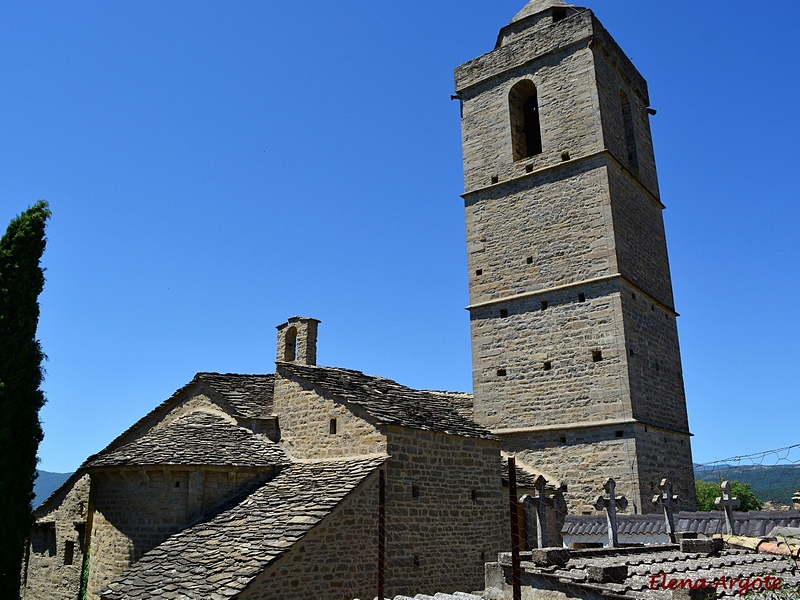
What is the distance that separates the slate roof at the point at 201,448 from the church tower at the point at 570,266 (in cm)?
702

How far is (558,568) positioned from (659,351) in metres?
12.0

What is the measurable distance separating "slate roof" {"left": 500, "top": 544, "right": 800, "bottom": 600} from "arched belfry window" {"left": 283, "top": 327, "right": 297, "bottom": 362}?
9389 mm

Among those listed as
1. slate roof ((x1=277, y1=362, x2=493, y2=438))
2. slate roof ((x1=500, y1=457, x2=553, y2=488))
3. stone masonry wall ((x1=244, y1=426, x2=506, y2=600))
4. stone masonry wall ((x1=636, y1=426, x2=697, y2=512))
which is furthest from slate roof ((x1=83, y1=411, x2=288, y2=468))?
stone masonry wall ((x1=636, y1=426, x2=697, y2=512))

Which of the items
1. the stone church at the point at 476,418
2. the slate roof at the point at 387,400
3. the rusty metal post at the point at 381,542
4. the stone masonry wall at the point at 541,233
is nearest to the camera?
the rusty metal post at the point at 381,542

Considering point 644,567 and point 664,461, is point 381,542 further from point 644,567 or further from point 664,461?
point 664,461

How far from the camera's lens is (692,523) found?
42.4 feet

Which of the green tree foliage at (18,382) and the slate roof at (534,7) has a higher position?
the slate roof at (534,7)

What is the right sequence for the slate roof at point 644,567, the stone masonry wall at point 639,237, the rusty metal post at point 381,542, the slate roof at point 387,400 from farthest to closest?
the stone masonry wall at point 639,237, the slate roof at point 387,400, the rusty metal post at point 381,542, the slate roof at point 644,567

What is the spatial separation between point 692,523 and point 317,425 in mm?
7457

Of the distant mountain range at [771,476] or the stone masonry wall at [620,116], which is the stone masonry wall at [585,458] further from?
the stone masonry wall at [620,116]

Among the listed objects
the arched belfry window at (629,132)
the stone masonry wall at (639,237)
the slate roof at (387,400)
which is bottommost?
the slate roof at (387,400)

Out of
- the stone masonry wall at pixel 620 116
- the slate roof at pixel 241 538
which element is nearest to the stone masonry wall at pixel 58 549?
the slate roof at pixel 241 538

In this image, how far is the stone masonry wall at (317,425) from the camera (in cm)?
1216

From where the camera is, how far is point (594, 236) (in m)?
17.7
